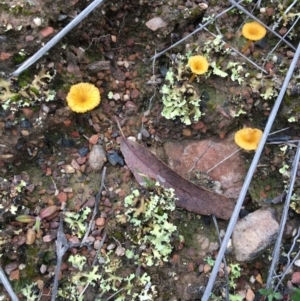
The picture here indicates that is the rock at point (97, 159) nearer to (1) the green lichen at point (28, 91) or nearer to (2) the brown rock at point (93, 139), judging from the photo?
(2) the brown rock at point (93, 139)

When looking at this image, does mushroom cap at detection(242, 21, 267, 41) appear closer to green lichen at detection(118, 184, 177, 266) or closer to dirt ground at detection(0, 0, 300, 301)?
dirt ground at detection(0, 0, 300, 301)

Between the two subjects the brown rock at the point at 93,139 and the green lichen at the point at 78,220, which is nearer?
the green lichen at the point at 78,220

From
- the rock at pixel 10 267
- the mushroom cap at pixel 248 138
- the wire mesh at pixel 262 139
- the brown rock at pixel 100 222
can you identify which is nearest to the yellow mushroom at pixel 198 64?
the wire mesh at pixel 262 139

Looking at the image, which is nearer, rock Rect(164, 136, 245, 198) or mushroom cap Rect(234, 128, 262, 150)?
mushroom cap Rect(234, 128, 262, 150)

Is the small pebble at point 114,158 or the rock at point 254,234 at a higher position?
the small pebble at point 114,158

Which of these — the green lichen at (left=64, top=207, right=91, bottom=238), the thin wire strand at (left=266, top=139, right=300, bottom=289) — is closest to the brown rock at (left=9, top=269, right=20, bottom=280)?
the green lichen at (left=64, top=207, right=91, bottom=238)

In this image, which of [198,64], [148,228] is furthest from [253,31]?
[148,228]

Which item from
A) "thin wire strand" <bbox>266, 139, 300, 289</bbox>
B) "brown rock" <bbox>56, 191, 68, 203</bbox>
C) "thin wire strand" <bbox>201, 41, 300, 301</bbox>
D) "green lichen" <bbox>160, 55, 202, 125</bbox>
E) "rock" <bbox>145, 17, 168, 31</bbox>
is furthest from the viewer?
"rock" <bbox>145, 17, 168, 31</bbox>
